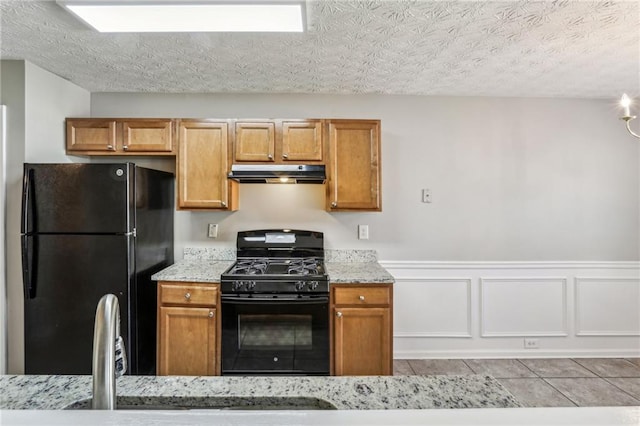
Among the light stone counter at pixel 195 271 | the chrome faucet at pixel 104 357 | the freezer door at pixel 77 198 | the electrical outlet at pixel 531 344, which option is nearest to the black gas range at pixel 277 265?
the light stone counter at pixel 195 271

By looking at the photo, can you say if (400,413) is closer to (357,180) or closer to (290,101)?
(357,180)

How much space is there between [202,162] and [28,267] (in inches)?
54.6

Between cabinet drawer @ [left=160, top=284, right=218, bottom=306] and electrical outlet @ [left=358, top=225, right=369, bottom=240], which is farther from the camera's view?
electrical outlet @ [left=358, top=225, right=369, bottom=240]

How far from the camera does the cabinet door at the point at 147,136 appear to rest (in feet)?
9.30

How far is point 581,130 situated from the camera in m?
3.19

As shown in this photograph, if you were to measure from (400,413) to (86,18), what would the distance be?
2.24 m

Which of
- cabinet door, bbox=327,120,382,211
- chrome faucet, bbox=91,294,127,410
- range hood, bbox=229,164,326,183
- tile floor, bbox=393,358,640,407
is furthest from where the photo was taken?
cabinet door, bbox=327,120,382,211

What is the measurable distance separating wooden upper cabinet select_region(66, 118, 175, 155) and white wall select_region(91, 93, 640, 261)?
2.82 feet

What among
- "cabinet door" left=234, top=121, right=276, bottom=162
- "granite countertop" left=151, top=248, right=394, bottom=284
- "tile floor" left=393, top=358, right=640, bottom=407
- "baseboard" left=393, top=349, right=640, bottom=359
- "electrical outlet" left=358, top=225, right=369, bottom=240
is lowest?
"tile floor" left=393, top=358, right=640, bottom=407

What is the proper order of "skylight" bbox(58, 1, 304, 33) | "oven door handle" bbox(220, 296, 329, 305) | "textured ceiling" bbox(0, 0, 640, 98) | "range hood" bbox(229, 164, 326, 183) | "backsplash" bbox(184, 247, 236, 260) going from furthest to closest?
"backsplash" bbox(184, 247, 236, 260), "range hood" bbox(229, 164, 326, 183), "oven door handle" bbox(220, 296, 329, 305), "textured ceiling" bbox(0, 0, 640, 98), "skylight" bbox(58, 1, 304, 33)

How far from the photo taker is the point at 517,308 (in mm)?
3186

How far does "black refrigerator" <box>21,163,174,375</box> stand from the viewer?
232cm

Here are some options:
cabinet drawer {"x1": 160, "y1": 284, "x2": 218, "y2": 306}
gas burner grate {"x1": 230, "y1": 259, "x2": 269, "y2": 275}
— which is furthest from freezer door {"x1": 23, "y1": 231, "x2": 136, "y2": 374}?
gas burner grate {"x1": 230, "y1": 259, "x2": 269, "y2": 275}

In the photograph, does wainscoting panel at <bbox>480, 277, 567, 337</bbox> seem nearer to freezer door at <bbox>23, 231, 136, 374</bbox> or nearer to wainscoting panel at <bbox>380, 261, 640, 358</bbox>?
wainscoting panel at <bbox>380, 261, 640, 358</bbox>
